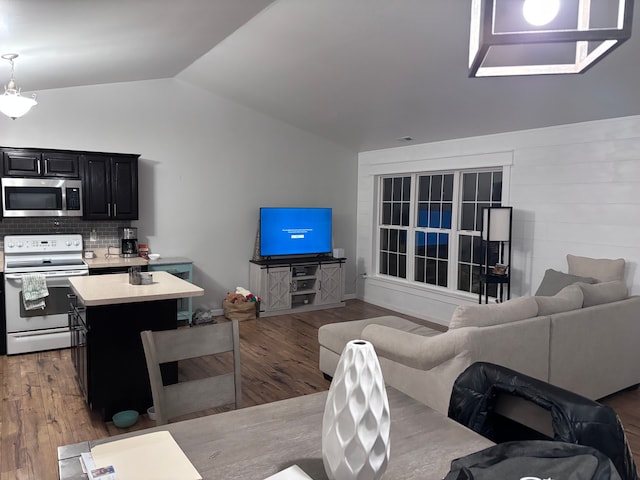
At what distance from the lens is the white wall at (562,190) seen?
429 cm

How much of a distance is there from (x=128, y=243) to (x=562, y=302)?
14.6 feet

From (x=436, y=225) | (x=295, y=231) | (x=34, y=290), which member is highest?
(x=436, y=225)

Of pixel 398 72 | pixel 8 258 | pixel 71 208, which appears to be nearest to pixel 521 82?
pixel 398 72

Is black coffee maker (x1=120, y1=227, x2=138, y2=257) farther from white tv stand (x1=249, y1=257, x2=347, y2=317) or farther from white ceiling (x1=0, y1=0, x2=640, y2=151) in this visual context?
white ceiling (x1=0, y1=0, x2=640, y2=151)

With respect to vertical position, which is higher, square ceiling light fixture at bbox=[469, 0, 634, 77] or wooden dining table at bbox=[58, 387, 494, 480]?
square ceiling light fixture at bbox=[469, 0, 634, 77]

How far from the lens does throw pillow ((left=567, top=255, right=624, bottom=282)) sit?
166 inches

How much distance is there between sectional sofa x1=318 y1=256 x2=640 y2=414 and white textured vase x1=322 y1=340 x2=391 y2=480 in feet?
6.67

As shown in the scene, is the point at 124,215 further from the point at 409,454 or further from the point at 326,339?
the point at 409,454

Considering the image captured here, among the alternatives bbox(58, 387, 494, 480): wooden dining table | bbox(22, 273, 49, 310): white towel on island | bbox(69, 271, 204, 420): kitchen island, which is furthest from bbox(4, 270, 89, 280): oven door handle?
bbox(58, 387, 494, 480): wooden dining table

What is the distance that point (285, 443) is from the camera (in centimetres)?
136

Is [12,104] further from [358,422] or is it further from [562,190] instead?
[562,190]

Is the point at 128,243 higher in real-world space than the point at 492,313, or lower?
higher

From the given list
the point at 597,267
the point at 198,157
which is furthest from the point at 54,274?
the point at 597,267

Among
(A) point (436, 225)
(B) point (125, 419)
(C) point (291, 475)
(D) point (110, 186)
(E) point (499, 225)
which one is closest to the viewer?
(C) point (291, 475)
